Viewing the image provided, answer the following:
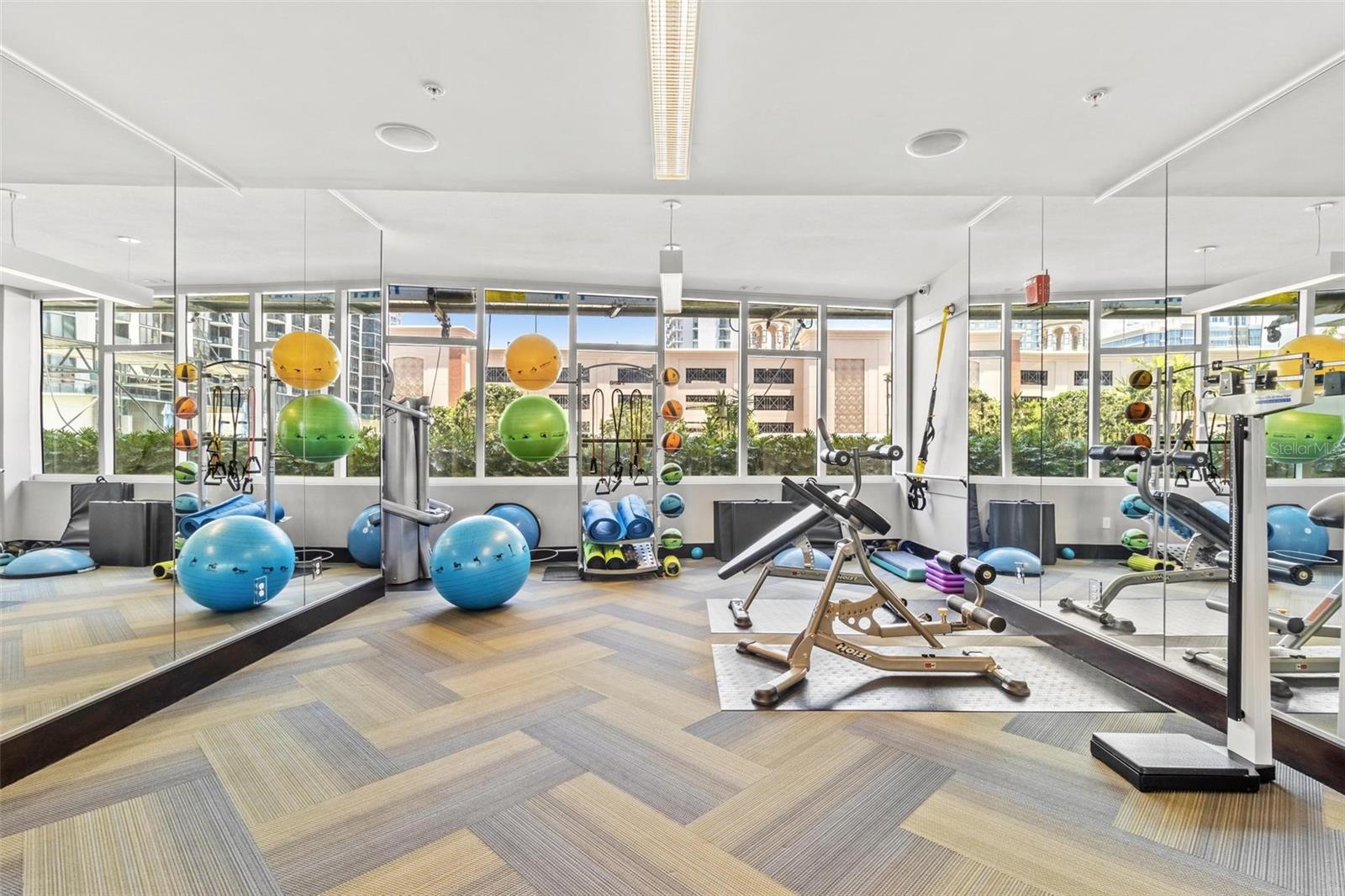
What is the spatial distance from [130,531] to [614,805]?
2.83 m

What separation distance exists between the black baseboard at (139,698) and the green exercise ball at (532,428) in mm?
1790

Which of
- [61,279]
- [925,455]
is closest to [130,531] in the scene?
[61,279]

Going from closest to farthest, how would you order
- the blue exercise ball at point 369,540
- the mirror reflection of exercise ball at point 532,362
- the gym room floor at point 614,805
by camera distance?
the gym room floor at point 614,805, the mirror reflection of exercise ball at point 532,362, the blue exercise ball at point 369,540

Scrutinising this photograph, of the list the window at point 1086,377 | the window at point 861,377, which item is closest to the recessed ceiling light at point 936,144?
the window at point 1086,377

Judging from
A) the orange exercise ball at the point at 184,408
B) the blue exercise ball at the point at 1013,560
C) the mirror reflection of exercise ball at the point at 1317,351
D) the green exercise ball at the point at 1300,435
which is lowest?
the blue exercise ball at the point at 1013,560

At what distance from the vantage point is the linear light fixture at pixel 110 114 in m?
2.41

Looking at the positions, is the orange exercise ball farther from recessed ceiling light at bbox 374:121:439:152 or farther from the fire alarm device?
the fire alarm device

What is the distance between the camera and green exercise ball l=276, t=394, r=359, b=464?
4.20 metres

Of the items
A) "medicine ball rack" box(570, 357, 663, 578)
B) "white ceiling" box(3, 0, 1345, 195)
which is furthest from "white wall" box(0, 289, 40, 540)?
"medicine ball rack" box(570, 357, 663, 578)

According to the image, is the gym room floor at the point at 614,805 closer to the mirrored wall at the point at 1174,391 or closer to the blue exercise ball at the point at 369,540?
the mirrored wall at the point at 1174,391

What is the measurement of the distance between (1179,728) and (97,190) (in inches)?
209

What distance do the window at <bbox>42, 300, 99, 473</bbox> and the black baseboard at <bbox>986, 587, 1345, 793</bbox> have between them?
17.2 ft

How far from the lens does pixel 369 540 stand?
5285 millimetres

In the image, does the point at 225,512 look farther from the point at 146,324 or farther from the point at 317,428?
the point at 146,324
